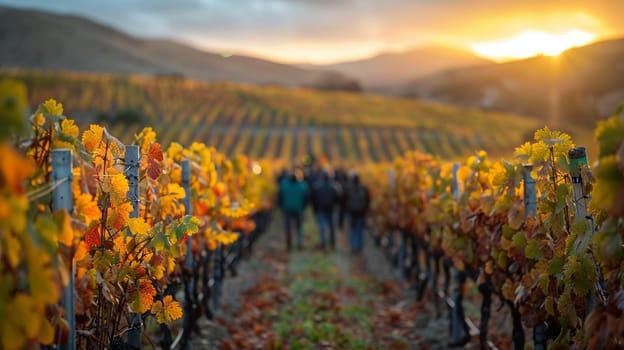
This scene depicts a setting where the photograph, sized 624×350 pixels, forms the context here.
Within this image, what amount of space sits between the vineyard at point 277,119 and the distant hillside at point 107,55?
54.2 m

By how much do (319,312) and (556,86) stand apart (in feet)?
308

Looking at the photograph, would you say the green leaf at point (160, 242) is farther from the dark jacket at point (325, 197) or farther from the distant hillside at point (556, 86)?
the distant hillside at point (556, 86)

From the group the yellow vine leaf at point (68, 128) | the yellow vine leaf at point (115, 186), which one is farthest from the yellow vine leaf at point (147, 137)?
the yellow vine leaf at point (68, 128)

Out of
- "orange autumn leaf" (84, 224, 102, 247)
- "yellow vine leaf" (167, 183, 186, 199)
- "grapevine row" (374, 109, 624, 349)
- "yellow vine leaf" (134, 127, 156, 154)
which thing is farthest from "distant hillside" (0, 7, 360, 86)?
"orange autumn leaf" (84, 224, 102, 247)

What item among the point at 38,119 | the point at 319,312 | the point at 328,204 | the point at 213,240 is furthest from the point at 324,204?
the point at 38,119

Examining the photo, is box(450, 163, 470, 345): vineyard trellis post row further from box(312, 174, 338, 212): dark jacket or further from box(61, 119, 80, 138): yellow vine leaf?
box(312, 174, 338, 212): dark jacket

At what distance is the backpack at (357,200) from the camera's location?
12516 millimetres

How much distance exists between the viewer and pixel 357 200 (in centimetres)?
1256

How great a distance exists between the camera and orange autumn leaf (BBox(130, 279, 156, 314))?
3.47m

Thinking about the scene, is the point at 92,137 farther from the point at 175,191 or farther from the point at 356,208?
the point at 356,208

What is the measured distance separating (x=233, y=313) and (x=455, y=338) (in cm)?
274

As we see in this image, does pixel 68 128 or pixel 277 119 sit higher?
pixel 277 119

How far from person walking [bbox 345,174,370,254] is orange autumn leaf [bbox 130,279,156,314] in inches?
359

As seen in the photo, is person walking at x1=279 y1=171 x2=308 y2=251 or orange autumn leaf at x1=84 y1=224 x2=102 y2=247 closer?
orange autumn leaf at x1=84 y1=224 x2=102 y2=247
